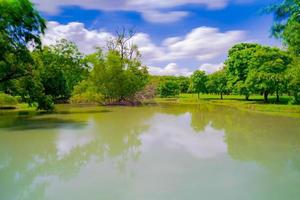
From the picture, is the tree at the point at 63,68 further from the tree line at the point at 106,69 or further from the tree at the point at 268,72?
the tree at the point at 268,72

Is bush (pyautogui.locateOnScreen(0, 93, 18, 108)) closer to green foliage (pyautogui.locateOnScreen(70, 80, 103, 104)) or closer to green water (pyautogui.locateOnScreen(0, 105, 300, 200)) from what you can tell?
green foliage (pyautogui.locateOnScreen(70, 80, 103, 104))

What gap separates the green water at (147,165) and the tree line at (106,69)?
7.04 meters

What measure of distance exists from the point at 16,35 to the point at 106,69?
63.0 ft

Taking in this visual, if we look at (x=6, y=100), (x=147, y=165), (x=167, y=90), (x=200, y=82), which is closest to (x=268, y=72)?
(x=6, y=100)

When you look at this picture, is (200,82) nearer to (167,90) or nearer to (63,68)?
(167,90)

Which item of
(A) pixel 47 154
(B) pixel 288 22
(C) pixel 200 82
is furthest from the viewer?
(C) pixel 200 82

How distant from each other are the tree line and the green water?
7044mm

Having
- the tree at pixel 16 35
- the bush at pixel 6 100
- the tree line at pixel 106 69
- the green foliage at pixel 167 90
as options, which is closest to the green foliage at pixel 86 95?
the tree line at pixel 106 69

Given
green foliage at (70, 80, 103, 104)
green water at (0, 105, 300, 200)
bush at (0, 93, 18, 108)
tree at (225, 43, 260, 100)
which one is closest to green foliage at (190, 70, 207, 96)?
tree at (225, 43, 260, 100)

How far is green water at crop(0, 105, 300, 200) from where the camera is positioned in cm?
618

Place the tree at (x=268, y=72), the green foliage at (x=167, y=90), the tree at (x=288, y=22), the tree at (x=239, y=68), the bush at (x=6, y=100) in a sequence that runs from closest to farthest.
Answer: the tree at (x=288, y=22)
the bush at (x=6, y=100)
the tree at (x=268, y=72)
the tree at (x=239, y=68)
the green foliage at (x=167, y=90)

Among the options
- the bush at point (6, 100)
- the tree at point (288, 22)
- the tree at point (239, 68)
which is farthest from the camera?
the tree at point (239, 68)

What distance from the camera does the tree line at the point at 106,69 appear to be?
60.3ft

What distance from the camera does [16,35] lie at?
19.8 metres
